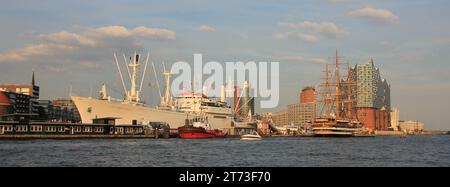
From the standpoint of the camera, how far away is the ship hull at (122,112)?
4806 inches

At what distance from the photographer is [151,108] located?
5207 inches

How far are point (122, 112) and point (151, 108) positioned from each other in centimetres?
822

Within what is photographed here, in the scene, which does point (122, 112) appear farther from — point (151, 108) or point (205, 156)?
point (205, 156)

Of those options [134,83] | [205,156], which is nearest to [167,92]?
[134,83]

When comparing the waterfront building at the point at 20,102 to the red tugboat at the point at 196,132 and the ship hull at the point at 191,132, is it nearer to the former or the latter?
the red tugboat at the point at 196,132

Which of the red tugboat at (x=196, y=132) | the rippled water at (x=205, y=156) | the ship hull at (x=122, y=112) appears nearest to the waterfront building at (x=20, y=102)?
the ship hull at (x=122, y=112)

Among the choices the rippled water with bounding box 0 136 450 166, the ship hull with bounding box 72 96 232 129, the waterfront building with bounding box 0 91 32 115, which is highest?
the waterfront building with bounding box 0 91 32 115

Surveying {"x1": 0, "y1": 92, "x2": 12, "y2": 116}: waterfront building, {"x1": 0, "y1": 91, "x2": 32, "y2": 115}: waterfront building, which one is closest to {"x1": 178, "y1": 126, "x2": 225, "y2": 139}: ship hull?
{"x1": 0, "y1": 92, "x2": 12, "y2": 116}: waterfront building

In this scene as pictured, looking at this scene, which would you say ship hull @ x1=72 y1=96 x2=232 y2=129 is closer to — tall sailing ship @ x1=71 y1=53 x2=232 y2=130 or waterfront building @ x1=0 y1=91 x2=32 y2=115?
tall sailing ship @ x1=71 y1=53 x2=232 y2=130

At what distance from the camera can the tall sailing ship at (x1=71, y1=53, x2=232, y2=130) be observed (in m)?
122
